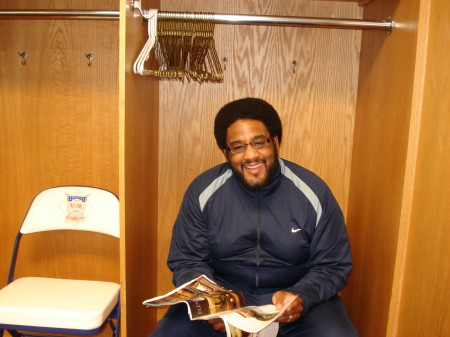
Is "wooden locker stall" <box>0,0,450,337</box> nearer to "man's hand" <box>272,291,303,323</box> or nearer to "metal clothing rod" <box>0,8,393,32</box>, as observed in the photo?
"metal clothing rod" <box>0,8,393,32</box>

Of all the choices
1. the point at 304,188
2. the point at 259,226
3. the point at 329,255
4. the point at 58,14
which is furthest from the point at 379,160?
the point at 58,14

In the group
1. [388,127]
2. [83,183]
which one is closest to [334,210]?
[388,127]

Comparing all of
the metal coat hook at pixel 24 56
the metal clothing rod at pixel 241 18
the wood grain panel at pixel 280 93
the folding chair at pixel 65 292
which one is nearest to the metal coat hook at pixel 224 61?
the wood grain panel at pixel 280 93

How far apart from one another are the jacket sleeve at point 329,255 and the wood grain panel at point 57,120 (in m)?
1.09

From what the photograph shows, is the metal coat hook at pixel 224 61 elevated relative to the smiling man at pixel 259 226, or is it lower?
elevated

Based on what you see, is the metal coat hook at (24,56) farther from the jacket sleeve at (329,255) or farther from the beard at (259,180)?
the jacket sleeve at (329,255)

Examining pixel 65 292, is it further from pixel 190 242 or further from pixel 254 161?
pixel 254 161

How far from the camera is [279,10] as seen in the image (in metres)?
1.94

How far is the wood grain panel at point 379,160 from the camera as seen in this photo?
4.69 ft

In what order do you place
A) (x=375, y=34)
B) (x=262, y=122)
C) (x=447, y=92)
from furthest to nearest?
(x=375, y=34), (x=262, y=122), (x=447, y=92)

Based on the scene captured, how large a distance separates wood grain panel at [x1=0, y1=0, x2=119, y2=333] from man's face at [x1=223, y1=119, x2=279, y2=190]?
0.79 meters

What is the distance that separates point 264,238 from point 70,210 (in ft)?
3.02

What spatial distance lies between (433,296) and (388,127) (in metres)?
0.64

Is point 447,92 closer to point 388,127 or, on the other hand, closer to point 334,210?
point 388,127
